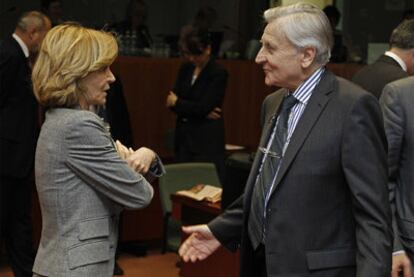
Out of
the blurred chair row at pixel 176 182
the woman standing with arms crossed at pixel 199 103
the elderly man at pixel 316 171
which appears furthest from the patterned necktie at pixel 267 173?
the woman standing with arms crossed at pixel 199 103

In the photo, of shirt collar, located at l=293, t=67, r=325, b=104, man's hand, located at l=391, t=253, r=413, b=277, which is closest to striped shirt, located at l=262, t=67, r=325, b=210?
shirt collar, located at l=293, t=67, r=325, b=104

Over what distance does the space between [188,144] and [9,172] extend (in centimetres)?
156

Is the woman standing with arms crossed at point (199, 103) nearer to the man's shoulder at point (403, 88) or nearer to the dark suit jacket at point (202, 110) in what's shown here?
the dark suit jacket at point (202, 110)

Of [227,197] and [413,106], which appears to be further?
[227,197]

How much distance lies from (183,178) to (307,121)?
329cm

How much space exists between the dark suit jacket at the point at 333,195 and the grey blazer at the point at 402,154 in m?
0.84

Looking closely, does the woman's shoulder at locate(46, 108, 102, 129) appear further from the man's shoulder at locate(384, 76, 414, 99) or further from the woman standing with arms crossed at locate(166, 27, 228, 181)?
the woman standing with arms crossed at locate(166, 27, 228, 181)

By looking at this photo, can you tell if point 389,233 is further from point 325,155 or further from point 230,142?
point 230,142

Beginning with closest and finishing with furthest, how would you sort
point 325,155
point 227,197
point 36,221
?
point 325,155 < point 227,197 < point 36,221

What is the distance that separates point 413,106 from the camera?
3.51 m

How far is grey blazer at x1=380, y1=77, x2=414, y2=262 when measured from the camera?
350 centimetres

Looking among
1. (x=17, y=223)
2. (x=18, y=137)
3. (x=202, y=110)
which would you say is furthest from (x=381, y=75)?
(x=17, y=223)

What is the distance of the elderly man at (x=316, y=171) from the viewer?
102 inches

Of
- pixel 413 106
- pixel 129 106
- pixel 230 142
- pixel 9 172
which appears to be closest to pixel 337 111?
pixel 413 106
